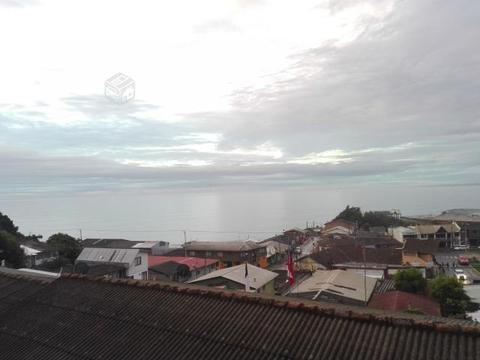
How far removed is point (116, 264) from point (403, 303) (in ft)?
62.2

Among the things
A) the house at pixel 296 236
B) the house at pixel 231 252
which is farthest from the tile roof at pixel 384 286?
the house at pixel 296 236

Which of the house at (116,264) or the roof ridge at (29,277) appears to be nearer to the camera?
the roof ridge at (29,277)

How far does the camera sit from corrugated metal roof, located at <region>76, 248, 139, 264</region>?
27.6 meters

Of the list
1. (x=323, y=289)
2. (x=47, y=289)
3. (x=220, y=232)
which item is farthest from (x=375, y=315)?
(x=220, y=232)

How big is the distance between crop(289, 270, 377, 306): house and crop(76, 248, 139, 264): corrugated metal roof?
527 inches

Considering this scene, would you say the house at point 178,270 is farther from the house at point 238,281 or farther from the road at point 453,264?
the road at point 453,264

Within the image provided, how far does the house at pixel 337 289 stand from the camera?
16453mm

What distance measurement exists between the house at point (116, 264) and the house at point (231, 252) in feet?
36.4

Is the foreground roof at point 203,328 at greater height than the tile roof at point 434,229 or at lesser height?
greater

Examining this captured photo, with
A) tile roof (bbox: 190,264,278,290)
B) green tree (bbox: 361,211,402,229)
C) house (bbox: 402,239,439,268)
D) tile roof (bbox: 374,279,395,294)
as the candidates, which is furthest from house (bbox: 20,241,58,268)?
green tree (bbox: 361,211,402,229)

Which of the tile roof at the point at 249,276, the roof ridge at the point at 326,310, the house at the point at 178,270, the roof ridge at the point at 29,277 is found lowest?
the house at the point at 178,270

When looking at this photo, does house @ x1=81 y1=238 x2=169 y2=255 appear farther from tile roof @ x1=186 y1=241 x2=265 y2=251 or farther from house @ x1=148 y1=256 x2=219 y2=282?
house @ x1=148 y1=256 x2=219 y2=282

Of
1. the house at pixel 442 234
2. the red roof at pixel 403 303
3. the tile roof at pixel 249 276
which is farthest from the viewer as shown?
the house at pixel 442 234

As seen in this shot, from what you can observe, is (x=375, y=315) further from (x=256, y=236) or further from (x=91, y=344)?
(x=256, y=236)
